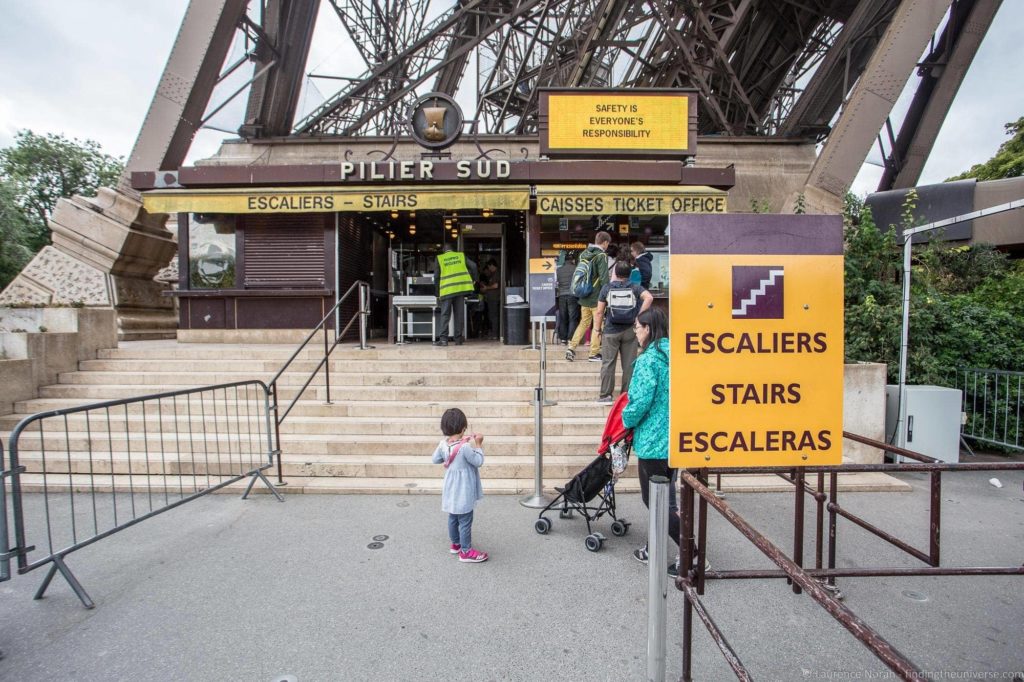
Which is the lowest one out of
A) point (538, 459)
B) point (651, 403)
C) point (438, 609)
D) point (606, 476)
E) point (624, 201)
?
point (438, 609)

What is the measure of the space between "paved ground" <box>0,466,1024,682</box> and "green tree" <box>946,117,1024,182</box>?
3005 cm

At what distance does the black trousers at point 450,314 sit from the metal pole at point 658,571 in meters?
7.71

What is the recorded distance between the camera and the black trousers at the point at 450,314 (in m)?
9.50

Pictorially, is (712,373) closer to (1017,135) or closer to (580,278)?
(580,278)

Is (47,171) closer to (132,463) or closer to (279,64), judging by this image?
(279,64)

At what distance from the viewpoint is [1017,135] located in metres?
25.7

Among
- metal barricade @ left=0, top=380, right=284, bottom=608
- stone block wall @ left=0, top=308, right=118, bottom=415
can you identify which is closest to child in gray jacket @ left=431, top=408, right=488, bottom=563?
metal barricade @ left=0, top=380, right=284, bottom=608

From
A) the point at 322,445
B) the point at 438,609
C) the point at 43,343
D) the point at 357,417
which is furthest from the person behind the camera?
the point at 43,343

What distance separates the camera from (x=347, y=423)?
21.0 feet

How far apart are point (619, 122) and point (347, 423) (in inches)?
364

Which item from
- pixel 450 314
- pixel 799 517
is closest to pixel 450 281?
pixel 450 314

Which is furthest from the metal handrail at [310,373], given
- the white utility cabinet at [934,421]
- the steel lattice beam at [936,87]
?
the steel lattice beam at [936,87]

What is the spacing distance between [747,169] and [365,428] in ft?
52.9

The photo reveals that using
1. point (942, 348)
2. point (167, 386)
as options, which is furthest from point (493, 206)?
point (942, 348)
